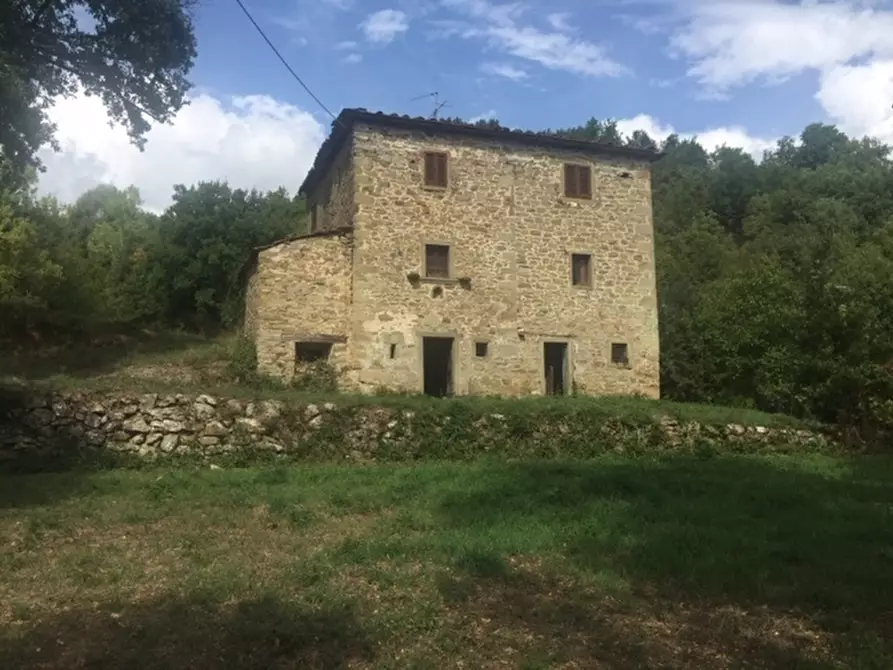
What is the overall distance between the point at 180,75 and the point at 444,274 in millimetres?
8632

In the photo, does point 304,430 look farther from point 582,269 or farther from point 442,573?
point 582,269

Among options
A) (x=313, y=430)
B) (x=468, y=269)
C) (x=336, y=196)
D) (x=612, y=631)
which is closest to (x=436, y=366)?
(x=468, y=269)

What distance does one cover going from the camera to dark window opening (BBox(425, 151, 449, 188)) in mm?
22422

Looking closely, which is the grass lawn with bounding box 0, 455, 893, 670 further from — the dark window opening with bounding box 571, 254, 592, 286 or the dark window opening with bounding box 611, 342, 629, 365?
the dark window opening with bounding box 571, 254, 592, 286

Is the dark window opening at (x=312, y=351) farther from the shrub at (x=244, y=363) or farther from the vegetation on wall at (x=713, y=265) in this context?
the vegetation on wall at (x=713, y=265)

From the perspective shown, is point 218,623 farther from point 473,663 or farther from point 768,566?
point 768,566

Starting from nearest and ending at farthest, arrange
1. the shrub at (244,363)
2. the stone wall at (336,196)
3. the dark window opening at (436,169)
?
the shrub at (244,363) < the stone wall at (336,196) < the dark window opening at (436,169)

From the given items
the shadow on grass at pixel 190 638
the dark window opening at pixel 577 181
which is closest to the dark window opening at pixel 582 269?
the dark window opening at pixel 577 181

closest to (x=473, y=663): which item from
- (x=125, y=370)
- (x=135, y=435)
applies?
(x=135, y=435)

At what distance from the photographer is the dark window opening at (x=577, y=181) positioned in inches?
936

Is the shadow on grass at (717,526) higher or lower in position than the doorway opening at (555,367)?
lower

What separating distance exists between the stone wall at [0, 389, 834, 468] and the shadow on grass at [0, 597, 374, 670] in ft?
28.2

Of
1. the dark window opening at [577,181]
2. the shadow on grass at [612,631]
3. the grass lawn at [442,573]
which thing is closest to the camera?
the shadow on grass at [612,631]

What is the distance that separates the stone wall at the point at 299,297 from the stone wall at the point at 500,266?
18.2 inches
